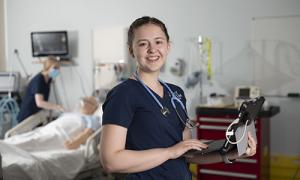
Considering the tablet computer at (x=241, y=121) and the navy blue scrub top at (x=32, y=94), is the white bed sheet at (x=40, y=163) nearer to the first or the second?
the navy blue scrub top at (x=32, y=94)

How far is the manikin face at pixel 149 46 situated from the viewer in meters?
1.10

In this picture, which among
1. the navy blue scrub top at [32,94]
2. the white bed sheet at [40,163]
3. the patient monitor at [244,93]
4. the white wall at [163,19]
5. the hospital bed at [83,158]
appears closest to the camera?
the white bed sheet at [40,163]

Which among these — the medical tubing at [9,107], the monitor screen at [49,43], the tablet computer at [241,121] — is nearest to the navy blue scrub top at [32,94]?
the medical tubing at [9,107]

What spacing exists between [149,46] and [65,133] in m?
2.49

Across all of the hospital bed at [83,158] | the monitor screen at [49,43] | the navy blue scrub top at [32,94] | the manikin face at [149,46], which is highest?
the monitor screen at [49,43]

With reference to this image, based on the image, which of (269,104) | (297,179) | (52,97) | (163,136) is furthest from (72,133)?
(163,136)

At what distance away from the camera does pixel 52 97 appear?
4465 mm

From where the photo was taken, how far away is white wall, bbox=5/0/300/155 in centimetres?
346

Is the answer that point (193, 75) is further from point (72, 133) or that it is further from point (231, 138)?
point (231, 138)

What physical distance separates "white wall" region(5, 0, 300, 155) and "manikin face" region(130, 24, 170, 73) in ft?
8.28

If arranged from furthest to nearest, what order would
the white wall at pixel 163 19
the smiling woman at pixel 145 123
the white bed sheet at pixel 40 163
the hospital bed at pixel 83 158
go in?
the white wall at pixel 163 19 → the hospital bed at pixel 83 158 → the white bed sheet at pixel 40 163 → the smiling woman at pixel 145 123

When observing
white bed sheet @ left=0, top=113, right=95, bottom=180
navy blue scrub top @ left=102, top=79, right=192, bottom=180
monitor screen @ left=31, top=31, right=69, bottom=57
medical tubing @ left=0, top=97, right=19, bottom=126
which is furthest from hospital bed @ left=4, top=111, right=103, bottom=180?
navy blue scrub top @ left=102, top=79, right=192, bottom=180

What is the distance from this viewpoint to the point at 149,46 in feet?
3.60

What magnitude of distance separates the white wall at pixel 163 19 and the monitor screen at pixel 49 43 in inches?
6.8
